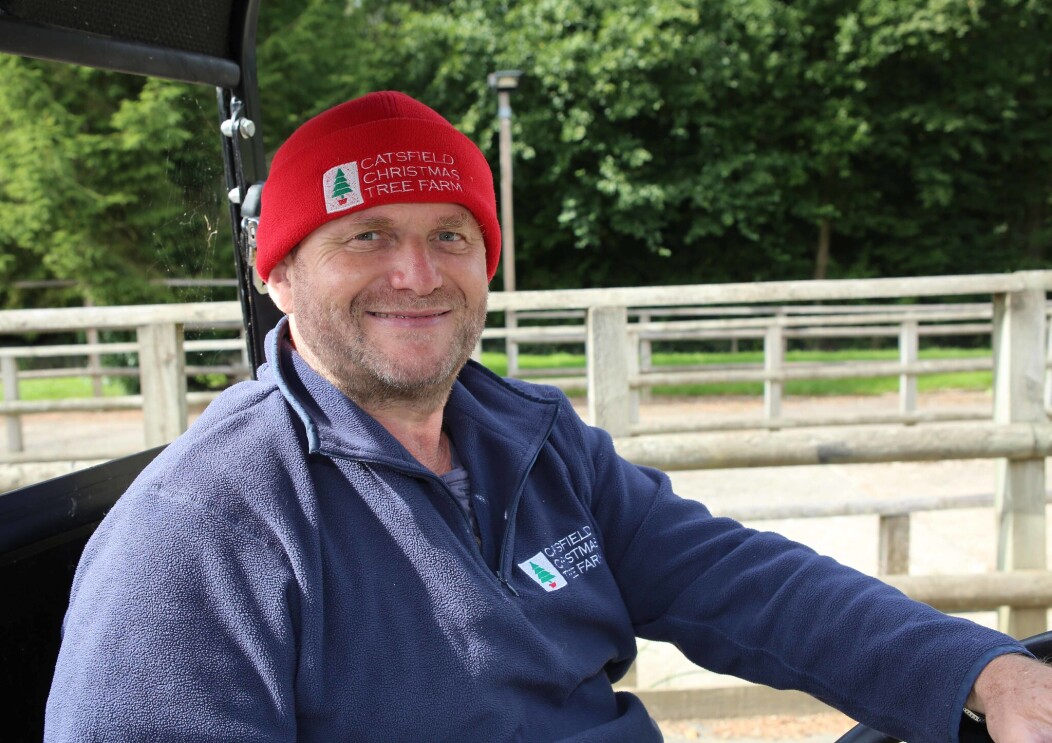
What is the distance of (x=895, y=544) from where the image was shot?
13.8ft

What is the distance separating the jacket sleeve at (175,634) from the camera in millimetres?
1070

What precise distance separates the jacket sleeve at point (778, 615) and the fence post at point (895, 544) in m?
2.68

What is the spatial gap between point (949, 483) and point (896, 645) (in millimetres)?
6321

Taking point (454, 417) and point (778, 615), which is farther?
point (454, 417)

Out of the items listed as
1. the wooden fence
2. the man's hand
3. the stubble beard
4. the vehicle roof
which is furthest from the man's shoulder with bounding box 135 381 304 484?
the wooden fence

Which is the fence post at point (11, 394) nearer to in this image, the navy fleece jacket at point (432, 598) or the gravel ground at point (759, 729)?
the gravel ground at point (759, 729)

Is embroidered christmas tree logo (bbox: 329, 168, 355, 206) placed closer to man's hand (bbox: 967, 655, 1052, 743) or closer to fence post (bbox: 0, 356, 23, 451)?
man's hand (bbox: 967, 655, 1052, 743)

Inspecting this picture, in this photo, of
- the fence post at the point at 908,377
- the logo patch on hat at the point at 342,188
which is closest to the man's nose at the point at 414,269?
the logo patch on hat at the point at 342,188

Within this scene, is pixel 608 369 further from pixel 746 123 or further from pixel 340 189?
pixel 746 123

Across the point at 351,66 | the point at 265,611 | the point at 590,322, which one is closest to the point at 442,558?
the point at 265,611

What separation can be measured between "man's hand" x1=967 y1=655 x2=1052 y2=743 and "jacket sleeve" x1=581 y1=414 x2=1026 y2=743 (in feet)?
0.06

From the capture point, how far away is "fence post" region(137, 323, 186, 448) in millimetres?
3324

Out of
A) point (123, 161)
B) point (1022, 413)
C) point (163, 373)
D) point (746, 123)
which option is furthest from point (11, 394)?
point (746, 123)

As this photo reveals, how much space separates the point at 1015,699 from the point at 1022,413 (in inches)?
95.1
